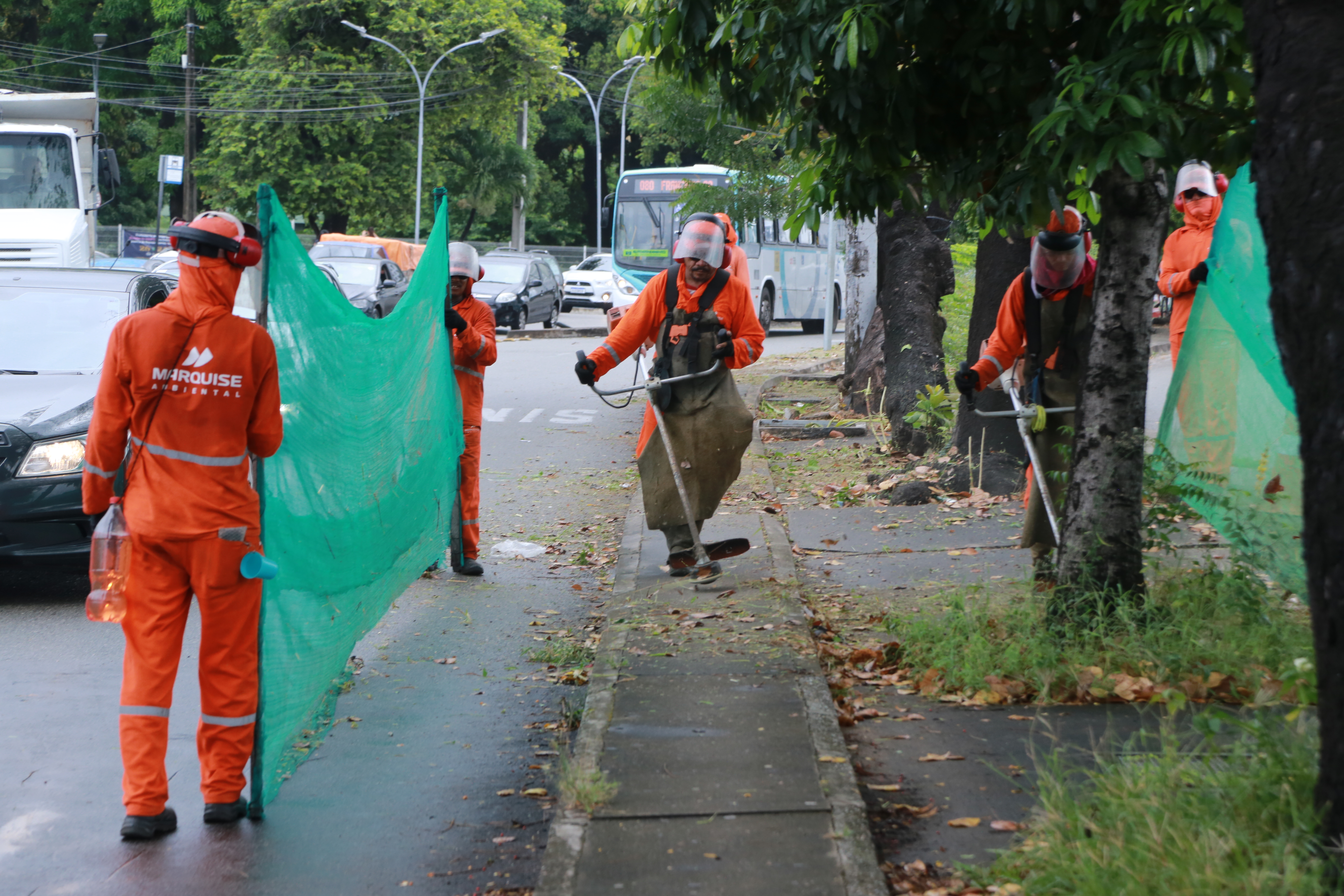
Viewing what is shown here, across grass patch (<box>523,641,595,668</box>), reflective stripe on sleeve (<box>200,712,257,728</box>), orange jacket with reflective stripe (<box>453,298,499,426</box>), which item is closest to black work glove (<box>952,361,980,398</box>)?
grass patch (<box>523,641,595,668</box>)

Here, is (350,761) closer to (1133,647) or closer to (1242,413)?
(1133,647)

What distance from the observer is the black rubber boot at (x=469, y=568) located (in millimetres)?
7844

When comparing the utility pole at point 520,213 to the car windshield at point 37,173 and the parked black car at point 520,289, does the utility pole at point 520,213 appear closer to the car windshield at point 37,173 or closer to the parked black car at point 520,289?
the parked black car at point 520,289

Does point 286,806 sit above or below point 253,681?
below

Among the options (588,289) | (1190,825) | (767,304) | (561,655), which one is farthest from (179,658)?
(588,289)

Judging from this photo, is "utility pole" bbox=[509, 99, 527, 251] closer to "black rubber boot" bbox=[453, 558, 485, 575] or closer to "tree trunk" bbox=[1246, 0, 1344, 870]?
"black rubber boot" bbox=[453, 558, 485, 575]

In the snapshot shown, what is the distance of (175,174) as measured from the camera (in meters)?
27.9

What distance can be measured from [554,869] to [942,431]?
26.1ft

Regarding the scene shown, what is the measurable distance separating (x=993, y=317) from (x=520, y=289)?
22560 mm

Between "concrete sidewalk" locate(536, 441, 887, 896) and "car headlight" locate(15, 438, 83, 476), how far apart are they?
2.75 metres

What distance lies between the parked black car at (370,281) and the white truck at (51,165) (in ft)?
20.0

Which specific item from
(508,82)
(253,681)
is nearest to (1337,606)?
(253,681)

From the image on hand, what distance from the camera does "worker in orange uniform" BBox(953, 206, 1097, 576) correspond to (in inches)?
245

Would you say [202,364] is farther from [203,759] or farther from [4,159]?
[4,159]
